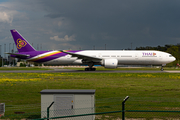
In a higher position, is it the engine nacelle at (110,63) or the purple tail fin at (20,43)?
the purple tail fin at (20,43)

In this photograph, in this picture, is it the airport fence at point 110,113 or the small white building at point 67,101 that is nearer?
the airport fence at point 110,113

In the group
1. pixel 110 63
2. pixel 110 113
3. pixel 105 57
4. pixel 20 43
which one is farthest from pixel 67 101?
pixel 20 43

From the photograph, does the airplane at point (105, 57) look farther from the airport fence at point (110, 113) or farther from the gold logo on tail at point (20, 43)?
the airport fence at point (110, 113)

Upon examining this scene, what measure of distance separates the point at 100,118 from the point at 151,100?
4.15 metres

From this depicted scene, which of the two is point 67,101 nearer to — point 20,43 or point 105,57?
point 105,57

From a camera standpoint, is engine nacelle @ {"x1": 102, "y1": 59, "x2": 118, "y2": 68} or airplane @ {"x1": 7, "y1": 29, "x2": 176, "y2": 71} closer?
engine nacelle @ {"x1": 102, "y1": 59, "x2": 118, "y2": 68}

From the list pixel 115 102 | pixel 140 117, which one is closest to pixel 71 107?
pixel 140 117

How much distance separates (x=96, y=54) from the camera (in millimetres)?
39094

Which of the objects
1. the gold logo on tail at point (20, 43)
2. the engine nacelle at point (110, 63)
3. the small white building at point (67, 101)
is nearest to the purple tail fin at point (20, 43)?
the gold logo on tail at point (20, 43)

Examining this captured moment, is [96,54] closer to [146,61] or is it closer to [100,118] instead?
[146,61]

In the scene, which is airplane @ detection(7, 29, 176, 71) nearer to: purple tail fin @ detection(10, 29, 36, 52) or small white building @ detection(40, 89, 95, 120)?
purple tail fin @ detection(10, 29, 36, 52)

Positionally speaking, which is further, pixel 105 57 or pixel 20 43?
pixel 20 43

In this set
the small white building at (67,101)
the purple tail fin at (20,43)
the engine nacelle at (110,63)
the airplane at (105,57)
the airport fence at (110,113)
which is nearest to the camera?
the airport fence at (110,113)

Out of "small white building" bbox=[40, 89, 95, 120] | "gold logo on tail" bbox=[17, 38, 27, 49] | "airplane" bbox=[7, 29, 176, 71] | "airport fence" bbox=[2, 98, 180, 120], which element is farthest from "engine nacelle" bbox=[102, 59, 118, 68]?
"small white building" bbox=[40, 89, 95, 120]
